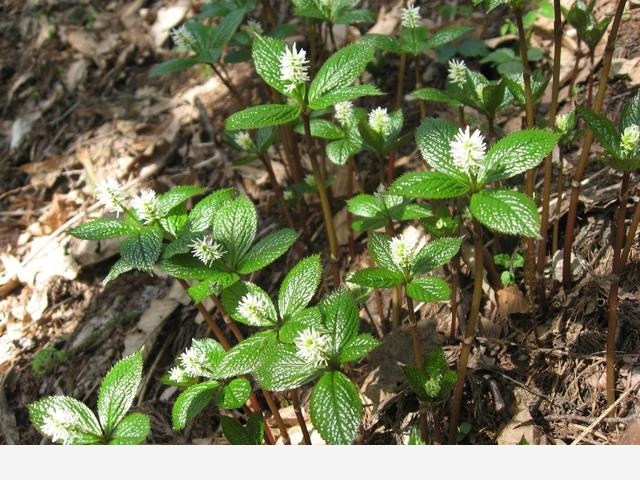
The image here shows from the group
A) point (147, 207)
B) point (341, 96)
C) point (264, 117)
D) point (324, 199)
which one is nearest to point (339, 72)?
point (341, 96)

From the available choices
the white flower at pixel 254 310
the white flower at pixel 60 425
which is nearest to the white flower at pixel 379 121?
the white flower at pixel 254 310

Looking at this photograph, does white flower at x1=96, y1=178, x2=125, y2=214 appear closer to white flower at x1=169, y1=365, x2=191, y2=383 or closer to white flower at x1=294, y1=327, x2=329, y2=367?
white flower at x1=169, y1=365, x2=191, y2=383

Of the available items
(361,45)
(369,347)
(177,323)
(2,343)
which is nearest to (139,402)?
(177,323)

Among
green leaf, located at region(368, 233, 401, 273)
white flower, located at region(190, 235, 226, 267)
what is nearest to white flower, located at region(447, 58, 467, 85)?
green leaf, located at region(368, 233, 401, 273)

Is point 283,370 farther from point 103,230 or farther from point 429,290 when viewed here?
point 103,230

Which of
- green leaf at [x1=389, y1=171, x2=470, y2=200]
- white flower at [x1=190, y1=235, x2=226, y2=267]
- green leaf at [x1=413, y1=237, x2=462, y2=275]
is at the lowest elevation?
green leaf at [x1=413, y1=237, x2=462, y2=275]

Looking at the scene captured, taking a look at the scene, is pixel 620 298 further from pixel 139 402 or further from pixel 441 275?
pixel 139 402
